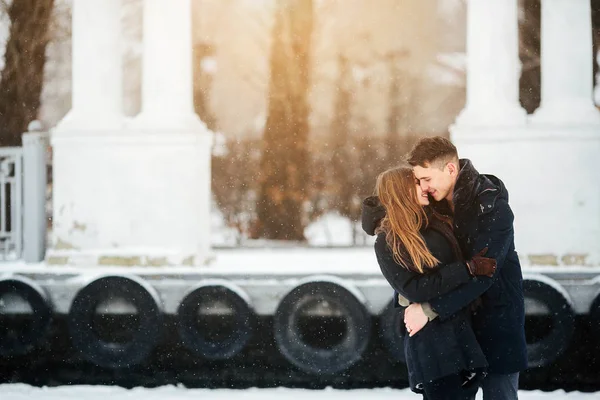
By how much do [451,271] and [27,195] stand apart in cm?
420

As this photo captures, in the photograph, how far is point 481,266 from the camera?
2285 mm

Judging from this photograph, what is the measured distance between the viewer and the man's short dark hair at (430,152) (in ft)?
7.94

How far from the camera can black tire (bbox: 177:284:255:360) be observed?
498 cm

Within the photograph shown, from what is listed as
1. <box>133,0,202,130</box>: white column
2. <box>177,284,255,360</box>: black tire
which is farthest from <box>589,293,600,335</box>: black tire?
<box>133,0,202,130</box>: white column

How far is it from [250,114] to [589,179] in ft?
17.9

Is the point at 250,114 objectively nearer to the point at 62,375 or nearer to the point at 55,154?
the point at 55,154

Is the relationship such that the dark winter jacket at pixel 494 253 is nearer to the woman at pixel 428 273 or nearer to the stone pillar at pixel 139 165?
the woman at pixel 428 273

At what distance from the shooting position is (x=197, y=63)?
9.63m

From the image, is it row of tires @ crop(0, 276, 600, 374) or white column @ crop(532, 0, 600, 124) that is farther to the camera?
white column @ crop(532, 0, 600, 124)

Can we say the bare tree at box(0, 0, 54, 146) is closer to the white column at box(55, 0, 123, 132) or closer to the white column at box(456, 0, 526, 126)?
the white column at box(55, 0, 123, 132)

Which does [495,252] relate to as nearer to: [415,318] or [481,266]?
[481,266]

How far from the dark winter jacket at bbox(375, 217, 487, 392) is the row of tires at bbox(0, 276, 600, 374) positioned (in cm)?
250

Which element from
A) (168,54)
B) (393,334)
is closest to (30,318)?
(168,54)

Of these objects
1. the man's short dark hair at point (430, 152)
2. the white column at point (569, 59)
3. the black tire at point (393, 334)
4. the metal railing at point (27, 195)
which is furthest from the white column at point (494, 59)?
the metal railing at point (27, 195)
